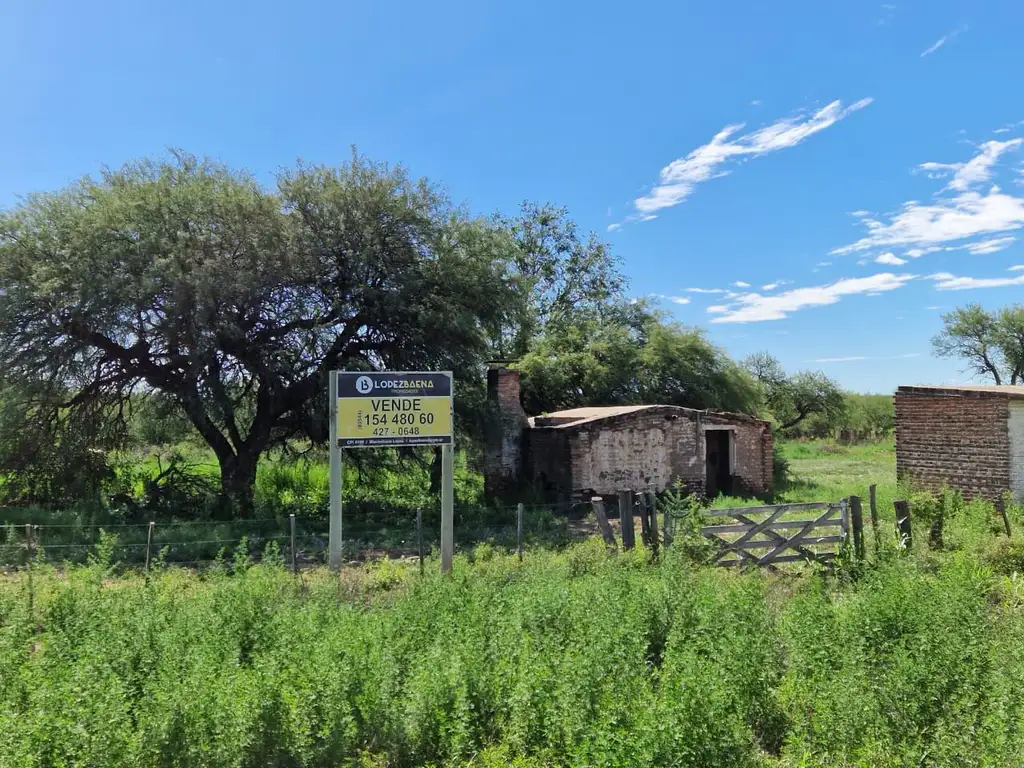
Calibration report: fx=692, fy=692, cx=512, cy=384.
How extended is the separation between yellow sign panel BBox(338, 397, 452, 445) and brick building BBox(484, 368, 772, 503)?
673cm

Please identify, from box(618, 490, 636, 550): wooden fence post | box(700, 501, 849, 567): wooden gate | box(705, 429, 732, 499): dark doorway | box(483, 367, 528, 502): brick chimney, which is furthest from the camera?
box(705, 429, 732, 499): dark doorway

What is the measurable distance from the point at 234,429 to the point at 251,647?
12.3 meters

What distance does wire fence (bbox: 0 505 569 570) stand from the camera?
38.9 ft

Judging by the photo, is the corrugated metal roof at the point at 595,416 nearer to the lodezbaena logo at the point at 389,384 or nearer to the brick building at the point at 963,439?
the brick building at the point at 963,439

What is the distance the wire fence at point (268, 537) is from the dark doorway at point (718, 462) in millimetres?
6340

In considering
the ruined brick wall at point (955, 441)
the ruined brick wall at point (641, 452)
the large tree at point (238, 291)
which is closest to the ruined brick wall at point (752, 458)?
the ruined brick wall at point (641, 452)

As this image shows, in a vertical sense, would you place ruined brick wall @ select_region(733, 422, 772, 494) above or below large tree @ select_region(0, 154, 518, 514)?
below

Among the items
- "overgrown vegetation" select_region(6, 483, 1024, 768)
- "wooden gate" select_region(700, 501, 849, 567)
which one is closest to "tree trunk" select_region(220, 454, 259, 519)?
"overgrown vegetation" select_region(6, 483, 1024, 768)

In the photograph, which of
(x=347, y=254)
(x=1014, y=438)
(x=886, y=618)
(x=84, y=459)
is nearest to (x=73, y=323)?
(x=84, y=459)

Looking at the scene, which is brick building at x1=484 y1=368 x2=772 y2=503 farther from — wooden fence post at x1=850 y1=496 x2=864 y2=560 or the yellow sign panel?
wooden fence post at x1=850 y1=496 x2=864 y2=560

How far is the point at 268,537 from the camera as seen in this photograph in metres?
14.0

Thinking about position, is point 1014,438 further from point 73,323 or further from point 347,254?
point 73,323

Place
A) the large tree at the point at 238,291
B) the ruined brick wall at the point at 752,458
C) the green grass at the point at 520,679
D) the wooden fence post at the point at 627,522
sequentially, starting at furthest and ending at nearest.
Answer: the ruined brick wall at the point at 752,458 → the large tree at the point at 238,291 → the wooden fence post at the point at 627,522 → the green grass at the point at 520,679

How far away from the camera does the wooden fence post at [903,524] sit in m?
10.7
